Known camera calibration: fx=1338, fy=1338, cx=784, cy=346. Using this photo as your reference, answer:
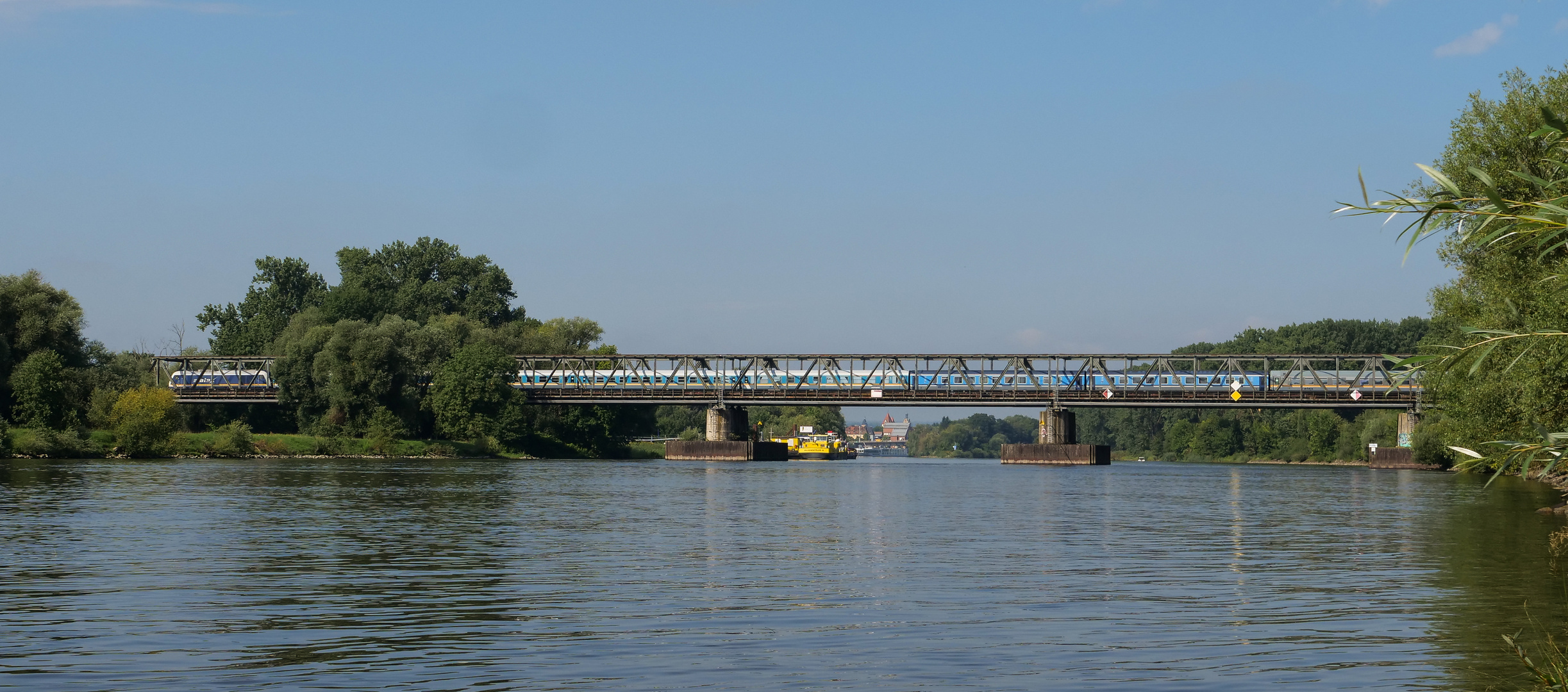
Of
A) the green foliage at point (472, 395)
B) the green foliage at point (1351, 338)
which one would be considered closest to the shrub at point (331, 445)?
the green foliage at point (472, 395)

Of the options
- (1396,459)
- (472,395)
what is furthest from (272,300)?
(1396,459)

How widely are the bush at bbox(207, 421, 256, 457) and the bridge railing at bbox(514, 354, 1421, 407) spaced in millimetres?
35217

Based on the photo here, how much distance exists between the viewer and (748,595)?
21.9 metres

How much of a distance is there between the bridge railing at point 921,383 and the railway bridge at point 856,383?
15 centimetres

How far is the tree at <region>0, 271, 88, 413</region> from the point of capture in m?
90.6

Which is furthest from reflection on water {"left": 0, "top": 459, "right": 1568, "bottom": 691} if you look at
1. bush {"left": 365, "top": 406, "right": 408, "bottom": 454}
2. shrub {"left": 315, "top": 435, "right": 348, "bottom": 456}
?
bush {"left": 365, "top": 406, "right": 408, "bottom": 454}

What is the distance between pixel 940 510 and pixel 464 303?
13640 cm

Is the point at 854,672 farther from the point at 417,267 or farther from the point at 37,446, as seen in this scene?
the point at 417,267

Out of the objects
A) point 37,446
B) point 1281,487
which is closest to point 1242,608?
point 1281,487

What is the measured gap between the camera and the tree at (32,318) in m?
90.6

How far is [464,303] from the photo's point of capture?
176 metres

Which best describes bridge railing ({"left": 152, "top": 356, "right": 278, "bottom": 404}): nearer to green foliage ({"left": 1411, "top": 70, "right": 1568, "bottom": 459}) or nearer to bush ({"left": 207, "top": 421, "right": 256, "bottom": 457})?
bush ({"left": 207, "top": 421, "right": 256, "bottom": 457})

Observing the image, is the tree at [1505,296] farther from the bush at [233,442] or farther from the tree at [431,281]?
the tree at [431,281]

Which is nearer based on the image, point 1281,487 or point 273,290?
point 1281,487
